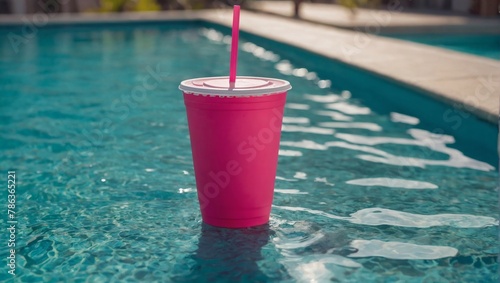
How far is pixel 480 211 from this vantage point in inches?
142

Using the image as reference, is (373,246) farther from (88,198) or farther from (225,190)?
(88,198)

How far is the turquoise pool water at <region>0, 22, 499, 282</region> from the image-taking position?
2.93 meters

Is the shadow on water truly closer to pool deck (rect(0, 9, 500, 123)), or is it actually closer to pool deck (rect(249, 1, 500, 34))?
pool deck (rect(0, 9, 500, 123))

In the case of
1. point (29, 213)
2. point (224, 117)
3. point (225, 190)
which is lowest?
point (29, 213)

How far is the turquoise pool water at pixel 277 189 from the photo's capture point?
293 centimetres

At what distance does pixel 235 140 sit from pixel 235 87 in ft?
0.72

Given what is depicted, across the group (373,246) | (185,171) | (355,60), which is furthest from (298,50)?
(373,246)

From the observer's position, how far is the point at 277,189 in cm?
398

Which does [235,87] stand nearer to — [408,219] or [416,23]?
[408,219]

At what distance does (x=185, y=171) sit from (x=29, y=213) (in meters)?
1.06

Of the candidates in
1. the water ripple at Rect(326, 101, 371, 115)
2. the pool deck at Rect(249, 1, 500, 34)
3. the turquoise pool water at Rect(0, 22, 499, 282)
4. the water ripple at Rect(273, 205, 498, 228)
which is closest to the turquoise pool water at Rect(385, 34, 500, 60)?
the pool deck at Rect(249, 1, 500, 34)

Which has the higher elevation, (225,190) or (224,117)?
(224,117)

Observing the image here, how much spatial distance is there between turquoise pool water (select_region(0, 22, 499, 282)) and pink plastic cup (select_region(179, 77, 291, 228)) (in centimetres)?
15

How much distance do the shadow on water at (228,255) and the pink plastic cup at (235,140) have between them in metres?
0.07
